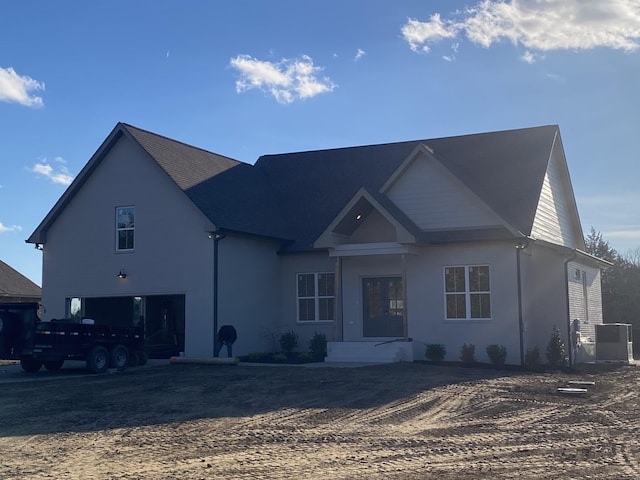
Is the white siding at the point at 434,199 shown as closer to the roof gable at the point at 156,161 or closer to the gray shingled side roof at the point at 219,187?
the gray shingled side roof at the point at 219,187

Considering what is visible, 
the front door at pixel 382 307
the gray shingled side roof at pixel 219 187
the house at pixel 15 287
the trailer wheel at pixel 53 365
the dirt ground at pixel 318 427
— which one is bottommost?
the dirt ground at pixel 318 427

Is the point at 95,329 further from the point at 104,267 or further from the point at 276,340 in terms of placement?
the point at 276,340

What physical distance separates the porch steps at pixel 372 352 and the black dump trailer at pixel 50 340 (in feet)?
20.6

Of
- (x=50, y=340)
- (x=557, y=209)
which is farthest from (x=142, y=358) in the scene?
(x=557, y=209)

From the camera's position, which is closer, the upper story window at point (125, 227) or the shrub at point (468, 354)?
the shrub at point (468, 354)

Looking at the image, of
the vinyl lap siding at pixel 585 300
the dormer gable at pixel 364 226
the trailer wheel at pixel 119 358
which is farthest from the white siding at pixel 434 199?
the trailer wheel at pixel 119 358

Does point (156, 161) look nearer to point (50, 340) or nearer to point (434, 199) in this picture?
point (50, 340)

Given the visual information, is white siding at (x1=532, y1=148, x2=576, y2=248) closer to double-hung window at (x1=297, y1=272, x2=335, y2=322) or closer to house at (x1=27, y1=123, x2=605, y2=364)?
house at (x1=27, y1=123, x2=605, y2=364)

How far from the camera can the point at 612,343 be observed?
24.5 metres

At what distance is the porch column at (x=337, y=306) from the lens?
2247cm

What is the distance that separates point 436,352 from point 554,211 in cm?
708

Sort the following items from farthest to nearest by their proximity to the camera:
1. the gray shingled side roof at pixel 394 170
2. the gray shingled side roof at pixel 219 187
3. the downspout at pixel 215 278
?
1. the gray shingled side roof at pixel 219 187
2. the gray shingled side roof at pixel 394 170
3. the downspout at pixel 215 278

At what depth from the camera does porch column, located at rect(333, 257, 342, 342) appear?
73.7 ft

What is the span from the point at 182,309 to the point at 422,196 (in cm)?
958
